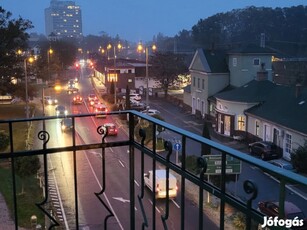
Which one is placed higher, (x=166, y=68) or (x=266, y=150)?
(x=166, y=68)

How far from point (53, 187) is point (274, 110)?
14.3 metres

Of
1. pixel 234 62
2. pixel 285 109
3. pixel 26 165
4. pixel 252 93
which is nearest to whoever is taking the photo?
pixel 26 165

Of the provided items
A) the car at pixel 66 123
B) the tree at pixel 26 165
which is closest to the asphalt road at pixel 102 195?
the car at pixel 66 123

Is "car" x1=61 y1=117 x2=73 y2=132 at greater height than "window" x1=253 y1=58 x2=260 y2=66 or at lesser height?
lesser

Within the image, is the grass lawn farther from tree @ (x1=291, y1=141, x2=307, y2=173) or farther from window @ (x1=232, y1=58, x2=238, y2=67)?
window @ (x1=232, y1=58, x2=238, y2=67)

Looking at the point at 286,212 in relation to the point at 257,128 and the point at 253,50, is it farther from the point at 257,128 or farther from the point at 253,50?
the point at 253,50

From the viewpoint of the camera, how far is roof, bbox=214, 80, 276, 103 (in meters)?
27.4

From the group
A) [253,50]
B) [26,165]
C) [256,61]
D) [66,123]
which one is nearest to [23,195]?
[26,165]

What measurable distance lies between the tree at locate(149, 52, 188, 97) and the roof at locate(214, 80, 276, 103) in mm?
17502

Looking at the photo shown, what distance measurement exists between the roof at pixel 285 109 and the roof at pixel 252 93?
0.51 m

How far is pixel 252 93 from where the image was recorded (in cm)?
2805

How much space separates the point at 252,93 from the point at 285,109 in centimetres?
436

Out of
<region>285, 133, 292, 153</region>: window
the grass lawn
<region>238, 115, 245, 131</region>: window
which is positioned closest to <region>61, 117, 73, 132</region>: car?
the grass lawn

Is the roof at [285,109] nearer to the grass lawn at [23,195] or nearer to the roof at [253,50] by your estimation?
the roof at [253,50]
